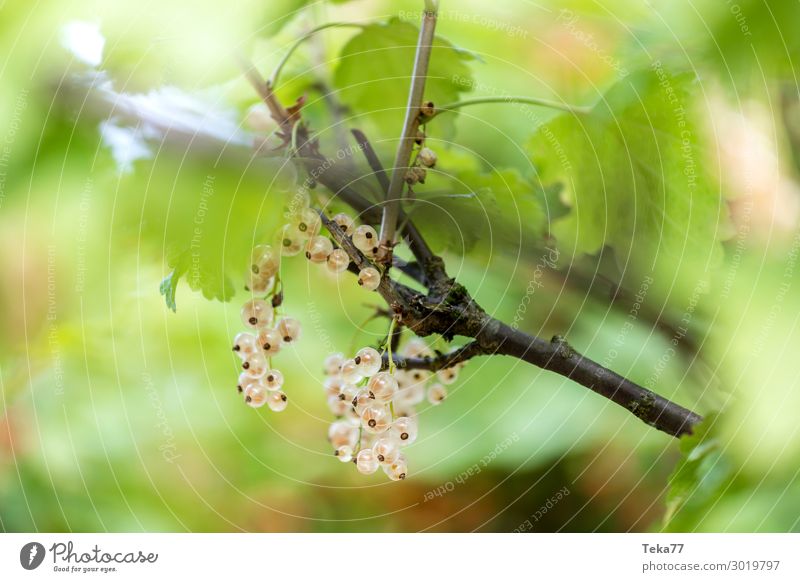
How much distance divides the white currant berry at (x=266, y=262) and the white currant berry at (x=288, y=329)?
24mm

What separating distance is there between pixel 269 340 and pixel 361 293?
0.23 feet

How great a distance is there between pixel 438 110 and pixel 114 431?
292 millimetres

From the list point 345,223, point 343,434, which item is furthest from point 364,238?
point 343,434

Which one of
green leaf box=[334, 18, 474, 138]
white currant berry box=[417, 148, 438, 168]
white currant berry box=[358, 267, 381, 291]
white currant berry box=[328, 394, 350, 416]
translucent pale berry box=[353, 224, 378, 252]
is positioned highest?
green leaf box=[334, 18, 474, 138]

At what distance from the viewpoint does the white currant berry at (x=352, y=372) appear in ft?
1.07

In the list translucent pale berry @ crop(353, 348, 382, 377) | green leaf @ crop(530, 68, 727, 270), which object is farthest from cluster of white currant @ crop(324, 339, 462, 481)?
green leaf @ crop(530, 68, 727, 270)

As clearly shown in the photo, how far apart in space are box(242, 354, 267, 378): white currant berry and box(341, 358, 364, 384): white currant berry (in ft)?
0.14

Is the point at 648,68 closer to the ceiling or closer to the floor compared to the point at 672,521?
closer to the ceiling

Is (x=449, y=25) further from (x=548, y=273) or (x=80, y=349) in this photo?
(x=80, y=349)

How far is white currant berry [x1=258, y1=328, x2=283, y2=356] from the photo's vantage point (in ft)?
1.13
